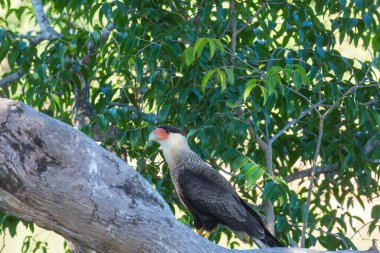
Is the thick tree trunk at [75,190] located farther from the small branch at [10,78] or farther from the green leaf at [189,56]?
the small branch at [10,78]

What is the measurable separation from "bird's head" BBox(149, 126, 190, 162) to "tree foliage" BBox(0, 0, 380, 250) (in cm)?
6

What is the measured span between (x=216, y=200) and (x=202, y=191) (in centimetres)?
10

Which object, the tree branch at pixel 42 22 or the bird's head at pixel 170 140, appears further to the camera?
the tree branch at pixel 42 22

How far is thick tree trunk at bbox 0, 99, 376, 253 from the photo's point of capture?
9.53ft

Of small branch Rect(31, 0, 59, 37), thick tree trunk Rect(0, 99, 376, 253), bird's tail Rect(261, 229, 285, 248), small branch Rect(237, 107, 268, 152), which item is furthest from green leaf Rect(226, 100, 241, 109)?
small branch Rect(31, 0, 59, 37)

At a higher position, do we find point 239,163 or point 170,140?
point 239,163

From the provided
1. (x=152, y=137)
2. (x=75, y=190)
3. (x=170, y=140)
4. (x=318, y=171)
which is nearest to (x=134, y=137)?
(x=152, y=137)

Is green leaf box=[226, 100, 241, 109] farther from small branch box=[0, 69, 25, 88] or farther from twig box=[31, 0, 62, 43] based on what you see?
small branch box=[0, 69, 25, 88]

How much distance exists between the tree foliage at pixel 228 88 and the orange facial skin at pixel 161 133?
0.09 meters

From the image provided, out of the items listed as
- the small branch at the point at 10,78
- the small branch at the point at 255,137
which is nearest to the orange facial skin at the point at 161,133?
the small branch at the point at 255,137

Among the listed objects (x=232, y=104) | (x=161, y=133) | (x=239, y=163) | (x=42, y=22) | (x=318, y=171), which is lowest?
(x=318, y=171)

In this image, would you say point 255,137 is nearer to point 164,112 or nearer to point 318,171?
point 164,112

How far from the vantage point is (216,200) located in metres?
4.55

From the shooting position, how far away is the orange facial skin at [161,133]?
445 cm
